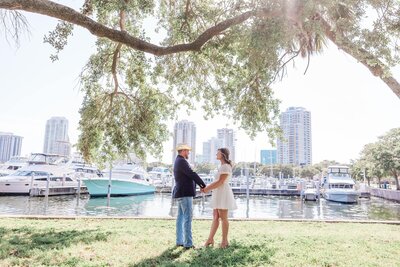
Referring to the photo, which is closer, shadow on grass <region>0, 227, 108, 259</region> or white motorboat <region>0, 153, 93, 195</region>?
shadow on grass <region>0, 227, 108, 259</region>

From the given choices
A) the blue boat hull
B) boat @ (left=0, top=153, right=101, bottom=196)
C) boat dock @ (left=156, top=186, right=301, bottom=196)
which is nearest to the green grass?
boat @ (left=0, top=153, right=101, bottom=196)

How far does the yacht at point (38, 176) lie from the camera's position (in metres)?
32.0

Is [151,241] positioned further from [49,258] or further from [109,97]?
[109,97]

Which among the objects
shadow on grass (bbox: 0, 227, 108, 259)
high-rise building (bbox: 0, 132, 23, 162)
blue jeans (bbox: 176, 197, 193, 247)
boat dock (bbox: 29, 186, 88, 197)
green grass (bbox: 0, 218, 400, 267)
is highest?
high-rise building (bbox: 0, 132, 23, 162)

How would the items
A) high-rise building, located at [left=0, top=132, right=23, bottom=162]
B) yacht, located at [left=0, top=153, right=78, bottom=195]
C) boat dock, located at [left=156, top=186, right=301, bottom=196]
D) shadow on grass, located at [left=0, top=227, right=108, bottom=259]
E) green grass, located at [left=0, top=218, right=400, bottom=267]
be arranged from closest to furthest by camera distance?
1. green grass, located at [left=0, top=218, right=400, bottom=267]
2. shadow on grass, located at [left=0, top=227, right=108, bottom=259]
3. yacht, located at [left=0, top=153, right=78, bottom=195]
4. boat dock, located at [left=156, top=186, right=301, bottom=196]
5. high-rise building, located at [left=0, top=132, right=23, bottom=162]

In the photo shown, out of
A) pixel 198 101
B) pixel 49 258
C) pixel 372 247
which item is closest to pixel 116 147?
pixel 198 101

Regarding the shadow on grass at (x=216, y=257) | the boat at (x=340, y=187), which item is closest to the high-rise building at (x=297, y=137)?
the boat at (x=340, y=187)

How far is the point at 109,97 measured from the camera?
1205 cm

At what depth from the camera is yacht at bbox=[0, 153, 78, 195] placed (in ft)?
105

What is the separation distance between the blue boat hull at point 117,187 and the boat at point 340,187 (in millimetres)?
22072

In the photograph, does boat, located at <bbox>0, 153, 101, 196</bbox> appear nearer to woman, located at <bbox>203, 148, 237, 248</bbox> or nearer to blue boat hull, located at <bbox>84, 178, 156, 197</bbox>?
blue boat hull, located at <bbox>84, 178, 156, 197</bbox>

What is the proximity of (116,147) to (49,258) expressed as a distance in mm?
7124

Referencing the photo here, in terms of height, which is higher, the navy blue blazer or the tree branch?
the tree branch

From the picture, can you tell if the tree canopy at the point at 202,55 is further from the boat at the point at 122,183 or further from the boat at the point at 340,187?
the boat at the point at 340,187
